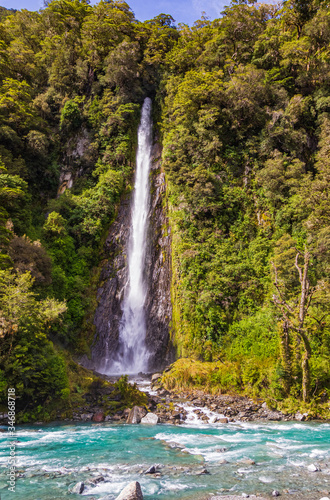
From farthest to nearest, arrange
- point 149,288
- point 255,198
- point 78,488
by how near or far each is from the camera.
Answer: point 149,288, point 255,198, point 78,488

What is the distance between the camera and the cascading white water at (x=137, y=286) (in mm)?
19859

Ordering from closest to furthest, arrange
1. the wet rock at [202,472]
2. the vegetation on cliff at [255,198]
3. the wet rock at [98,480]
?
the wet rock at [98,480] → the wet rock at [202,472] → the vegetation on cliff at [255,198]

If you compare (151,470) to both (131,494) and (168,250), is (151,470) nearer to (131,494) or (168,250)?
(131,494)

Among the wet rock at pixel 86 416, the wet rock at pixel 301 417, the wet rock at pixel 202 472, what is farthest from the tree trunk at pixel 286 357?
the wet rock at pixel 86 416

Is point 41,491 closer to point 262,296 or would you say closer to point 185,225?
point 262,296

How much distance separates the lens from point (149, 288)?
71.8 ft

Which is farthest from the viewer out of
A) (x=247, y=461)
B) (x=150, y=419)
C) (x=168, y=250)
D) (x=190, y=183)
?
(x=168, y=250)

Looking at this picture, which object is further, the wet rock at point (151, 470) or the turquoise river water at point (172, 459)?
the wet rock at point (151, 470)

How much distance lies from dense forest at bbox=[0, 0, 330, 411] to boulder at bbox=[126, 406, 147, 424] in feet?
8.73

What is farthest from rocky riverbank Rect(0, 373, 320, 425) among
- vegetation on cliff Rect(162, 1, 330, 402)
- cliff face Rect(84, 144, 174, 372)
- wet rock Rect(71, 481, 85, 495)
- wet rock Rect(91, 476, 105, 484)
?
cliff face Rect(84, 144, 174, 372)

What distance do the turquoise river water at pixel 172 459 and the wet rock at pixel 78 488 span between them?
3.7 inches

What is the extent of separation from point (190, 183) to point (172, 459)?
646 inches

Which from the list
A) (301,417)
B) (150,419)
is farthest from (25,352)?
(301,417)

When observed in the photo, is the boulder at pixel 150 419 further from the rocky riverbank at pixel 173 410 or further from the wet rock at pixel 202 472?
the wet rock at pixel 202 472
